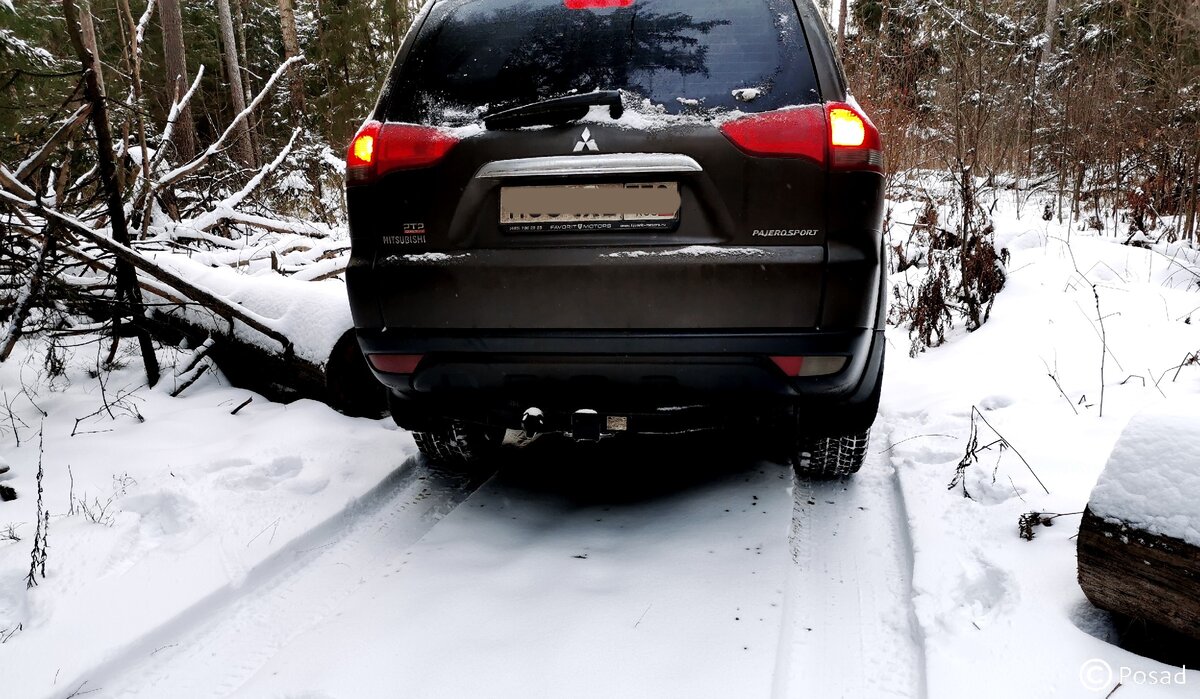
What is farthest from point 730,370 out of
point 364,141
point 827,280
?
point 364,141

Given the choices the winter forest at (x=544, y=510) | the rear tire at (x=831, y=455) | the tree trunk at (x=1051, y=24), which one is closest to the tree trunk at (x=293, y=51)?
the winter forest at (x=544, y=510)

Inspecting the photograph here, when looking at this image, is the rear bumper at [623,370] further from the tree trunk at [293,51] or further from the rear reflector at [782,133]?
the tree trunk at [293,51]

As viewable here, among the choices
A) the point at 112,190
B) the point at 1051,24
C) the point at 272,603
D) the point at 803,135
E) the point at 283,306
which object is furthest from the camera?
the point at 1051,24

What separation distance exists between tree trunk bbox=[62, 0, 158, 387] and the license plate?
2507 mm

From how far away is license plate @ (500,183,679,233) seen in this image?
2127 mm

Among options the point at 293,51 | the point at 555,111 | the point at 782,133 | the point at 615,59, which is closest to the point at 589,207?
the point at 555,111

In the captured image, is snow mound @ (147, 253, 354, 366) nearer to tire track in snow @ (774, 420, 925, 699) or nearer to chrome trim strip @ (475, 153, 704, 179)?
chrome trim strip @ (475, 153, 704, 179)

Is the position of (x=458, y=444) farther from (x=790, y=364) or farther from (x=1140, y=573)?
(x=1140, y=573)

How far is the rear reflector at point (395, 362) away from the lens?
2.38 m

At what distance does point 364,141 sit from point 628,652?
175cm

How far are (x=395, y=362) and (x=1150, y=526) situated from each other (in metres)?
2.11

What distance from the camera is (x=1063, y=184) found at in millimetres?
7539

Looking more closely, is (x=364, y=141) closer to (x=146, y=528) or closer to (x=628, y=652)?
(x=146, y=528)

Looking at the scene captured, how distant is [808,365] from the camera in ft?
7.07
